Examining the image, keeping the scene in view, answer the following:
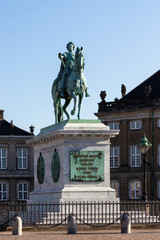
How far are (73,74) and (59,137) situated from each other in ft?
9.85

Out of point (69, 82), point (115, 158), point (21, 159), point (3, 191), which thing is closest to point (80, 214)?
point (69, 82)

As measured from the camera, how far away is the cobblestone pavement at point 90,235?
2564cm

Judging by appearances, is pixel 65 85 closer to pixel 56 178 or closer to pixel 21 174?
pixel 56 178

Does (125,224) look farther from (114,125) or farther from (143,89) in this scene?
(143,89)

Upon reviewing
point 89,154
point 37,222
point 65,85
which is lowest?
point 37,222

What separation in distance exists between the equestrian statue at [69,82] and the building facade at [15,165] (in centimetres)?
4486

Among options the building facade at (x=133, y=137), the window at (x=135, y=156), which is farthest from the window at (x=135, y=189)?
the window at (x=135, y=156)

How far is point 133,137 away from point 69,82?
40.4 m

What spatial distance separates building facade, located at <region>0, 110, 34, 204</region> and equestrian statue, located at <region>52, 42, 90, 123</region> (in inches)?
1766

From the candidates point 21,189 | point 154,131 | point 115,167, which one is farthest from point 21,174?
point 154,131

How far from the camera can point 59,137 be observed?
32.1 m

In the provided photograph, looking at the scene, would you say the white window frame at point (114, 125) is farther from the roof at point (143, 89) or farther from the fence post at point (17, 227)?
the fence post at point (17, 227)

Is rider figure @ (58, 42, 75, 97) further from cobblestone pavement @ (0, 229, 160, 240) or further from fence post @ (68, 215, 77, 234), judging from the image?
fence post @ (68, 215, 77, 234)

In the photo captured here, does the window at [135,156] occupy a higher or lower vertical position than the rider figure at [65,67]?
lower
